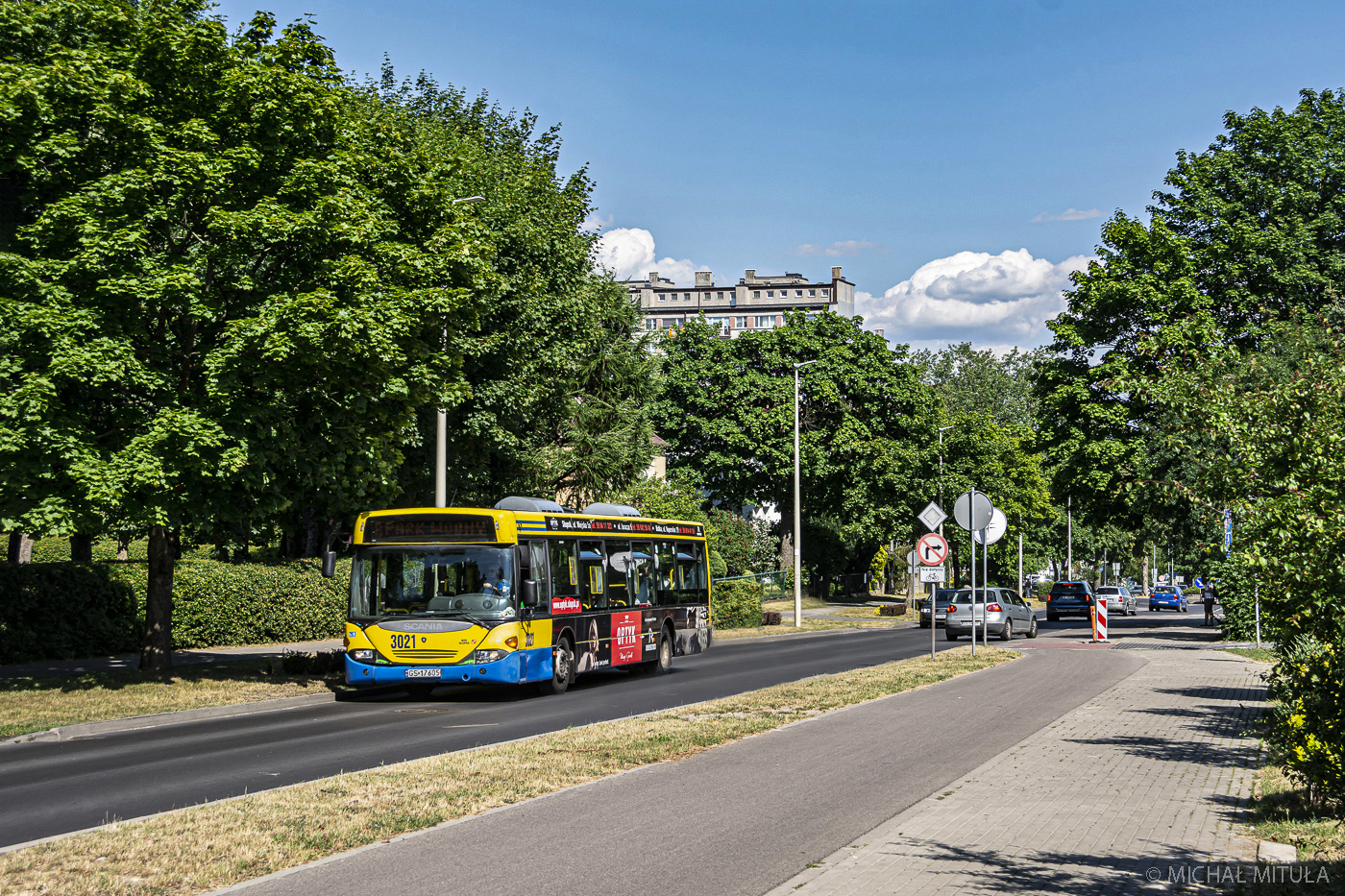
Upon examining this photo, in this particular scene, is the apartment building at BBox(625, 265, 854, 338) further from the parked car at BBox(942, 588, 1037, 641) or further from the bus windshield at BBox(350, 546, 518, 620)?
the bus windshield at BBox(350, 546, 518, 620)

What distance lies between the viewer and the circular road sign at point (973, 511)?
22.4 metres

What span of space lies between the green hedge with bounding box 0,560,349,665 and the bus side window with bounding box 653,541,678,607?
10.1 metres

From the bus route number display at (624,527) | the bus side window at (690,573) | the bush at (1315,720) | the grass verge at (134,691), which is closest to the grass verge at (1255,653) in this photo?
the bus side window at (690,573)

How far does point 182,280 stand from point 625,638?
9.51 meters

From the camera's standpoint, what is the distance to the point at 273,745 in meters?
12.5

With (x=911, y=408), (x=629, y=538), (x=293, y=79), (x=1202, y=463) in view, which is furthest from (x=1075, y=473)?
(x=1202, y=463)

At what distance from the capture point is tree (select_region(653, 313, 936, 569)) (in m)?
51.0

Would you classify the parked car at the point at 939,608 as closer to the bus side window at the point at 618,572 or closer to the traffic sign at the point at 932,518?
the traffic sign at the point at 932,518

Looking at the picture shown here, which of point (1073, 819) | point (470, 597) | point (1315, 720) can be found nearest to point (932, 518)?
point (470, 597)

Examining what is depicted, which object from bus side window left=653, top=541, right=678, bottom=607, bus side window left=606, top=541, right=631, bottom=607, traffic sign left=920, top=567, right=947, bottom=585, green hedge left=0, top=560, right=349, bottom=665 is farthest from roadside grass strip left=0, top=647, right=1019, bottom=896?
green hedge left=0, top=560, right=349, bottom=665

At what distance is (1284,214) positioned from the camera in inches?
1465

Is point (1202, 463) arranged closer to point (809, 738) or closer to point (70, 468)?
point (809, 738)

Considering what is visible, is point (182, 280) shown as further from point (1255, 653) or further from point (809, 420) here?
point (809, 420)

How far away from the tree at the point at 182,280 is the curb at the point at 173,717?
2.63m
